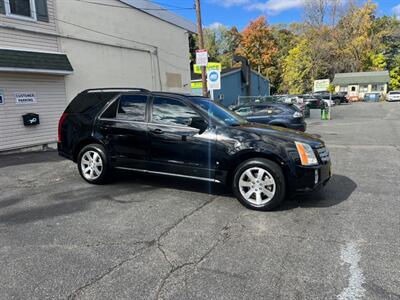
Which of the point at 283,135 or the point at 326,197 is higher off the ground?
the point at 283,135

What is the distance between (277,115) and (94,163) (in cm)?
781

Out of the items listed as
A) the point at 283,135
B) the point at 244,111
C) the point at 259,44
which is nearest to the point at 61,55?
the point at 244,111

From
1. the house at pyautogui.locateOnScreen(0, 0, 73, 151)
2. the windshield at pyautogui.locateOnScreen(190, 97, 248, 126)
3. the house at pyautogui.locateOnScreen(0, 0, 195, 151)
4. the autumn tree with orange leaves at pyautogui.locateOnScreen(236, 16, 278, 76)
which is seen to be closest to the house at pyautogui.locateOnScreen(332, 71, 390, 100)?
the autumn tree with orange leaves at pyautogui.locateOnScreen(236, 16, 278, 76)

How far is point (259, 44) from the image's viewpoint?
5544 centimetres

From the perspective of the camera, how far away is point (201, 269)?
3.10 meters

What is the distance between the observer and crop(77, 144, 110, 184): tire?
5.72 m

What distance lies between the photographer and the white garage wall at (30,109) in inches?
380

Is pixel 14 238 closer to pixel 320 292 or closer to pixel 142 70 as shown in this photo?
pixel 320 292

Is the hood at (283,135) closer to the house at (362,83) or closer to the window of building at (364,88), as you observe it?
the house at (362,83)

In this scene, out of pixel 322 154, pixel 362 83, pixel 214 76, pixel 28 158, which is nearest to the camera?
pixel 322 154

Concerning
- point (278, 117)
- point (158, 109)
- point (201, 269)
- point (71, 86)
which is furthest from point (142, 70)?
point (201, 269)

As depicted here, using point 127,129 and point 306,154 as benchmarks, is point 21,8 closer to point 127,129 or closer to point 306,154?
point 127,129

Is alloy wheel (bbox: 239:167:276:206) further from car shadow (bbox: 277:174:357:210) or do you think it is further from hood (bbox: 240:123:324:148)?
hood (bbox: 240:123:324:148)

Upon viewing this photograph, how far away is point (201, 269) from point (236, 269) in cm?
34
